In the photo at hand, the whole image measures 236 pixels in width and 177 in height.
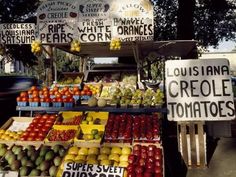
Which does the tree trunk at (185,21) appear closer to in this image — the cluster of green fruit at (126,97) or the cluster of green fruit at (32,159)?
the cluster of green fruit at (126,97)

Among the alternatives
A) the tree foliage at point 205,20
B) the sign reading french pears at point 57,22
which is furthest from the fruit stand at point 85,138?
the tree foliage at point 205,20

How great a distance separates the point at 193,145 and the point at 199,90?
1.27 meters

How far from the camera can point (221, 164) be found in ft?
23.5

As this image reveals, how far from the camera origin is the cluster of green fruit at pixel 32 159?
18.8 ft

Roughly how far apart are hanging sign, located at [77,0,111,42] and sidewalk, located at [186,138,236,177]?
12.7 feet

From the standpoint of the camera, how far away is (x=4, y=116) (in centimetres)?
1191

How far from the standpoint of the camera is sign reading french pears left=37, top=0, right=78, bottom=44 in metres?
9.82

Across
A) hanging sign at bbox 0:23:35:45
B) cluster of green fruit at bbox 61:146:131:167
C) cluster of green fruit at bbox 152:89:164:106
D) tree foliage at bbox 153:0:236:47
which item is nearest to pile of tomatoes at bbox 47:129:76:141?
cluster of green fruit at bbox 61:146:131:167

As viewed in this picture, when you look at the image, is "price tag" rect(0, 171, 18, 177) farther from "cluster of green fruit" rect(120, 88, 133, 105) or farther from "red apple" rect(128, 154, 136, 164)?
"cluster of green fruit" rect(120, 88, 133, 105)

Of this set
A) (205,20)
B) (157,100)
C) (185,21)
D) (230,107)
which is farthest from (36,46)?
(205,20)

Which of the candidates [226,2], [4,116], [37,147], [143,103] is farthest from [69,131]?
[226,2]

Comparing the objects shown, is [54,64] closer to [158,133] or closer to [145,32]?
[145,32]

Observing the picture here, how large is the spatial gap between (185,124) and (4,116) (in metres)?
6.88

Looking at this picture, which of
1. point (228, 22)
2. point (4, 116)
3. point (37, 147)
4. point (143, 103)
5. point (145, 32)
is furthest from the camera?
point (228, 22)
